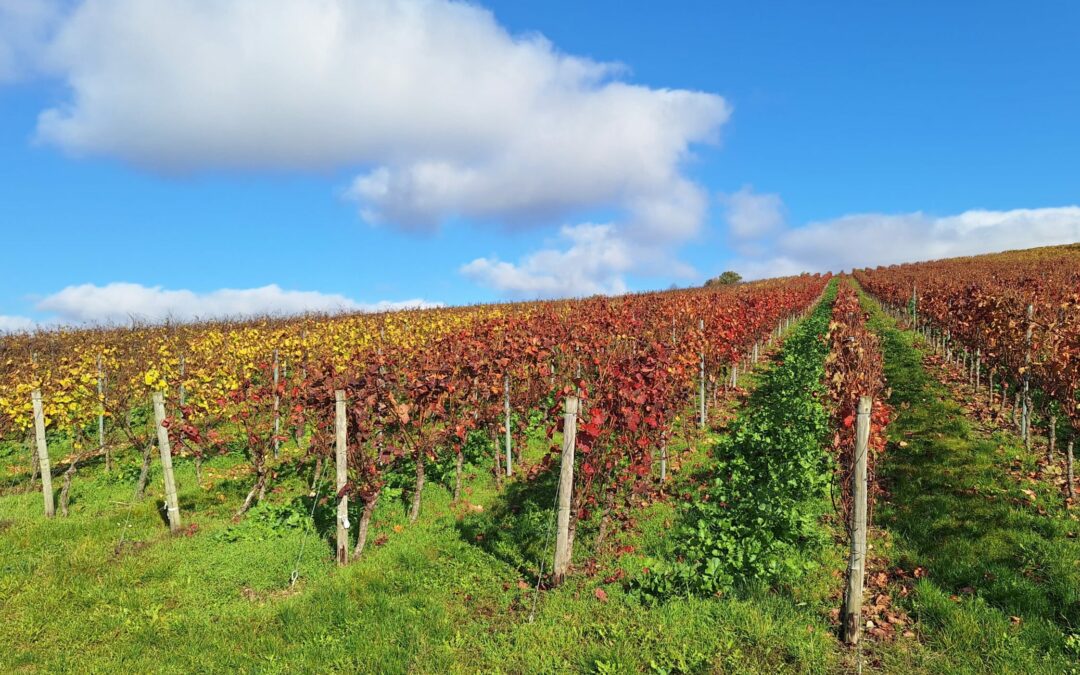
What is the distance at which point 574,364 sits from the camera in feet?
39.5

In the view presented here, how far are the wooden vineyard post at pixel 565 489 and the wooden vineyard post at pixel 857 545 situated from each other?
267 cm

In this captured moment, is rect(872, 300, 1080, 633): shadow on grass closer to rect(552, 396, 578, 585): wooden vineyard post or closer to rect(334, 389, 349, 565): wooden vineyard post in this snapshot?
rect(552, 396, 578, 585): wooden vineyard post

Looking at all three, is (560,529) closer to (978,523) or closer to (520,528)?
(520,528)

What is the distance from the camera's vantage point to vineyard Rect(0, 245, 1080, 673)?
4.82 meters

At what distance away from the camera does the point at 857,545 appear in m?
4.84

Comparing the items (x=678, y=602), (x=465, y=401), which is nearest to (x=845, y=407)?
(x=678, y=602)

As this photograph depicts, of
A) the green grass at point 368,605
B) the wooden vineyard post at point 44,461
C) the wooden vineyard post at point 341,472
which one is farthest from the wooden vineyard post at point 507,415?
the wooden vineyard post at point 44,461

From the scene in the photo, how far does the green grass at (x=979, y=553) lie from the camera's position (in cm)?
459

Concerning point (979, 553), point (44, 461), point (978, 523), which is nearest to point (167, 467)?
point (44, 461)

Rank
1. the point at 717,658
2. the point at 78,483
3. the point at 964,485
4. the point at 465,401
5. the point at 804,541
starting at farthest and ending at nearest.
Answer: the point at 78,483, the point at 465,401, the point at 964,485, the point at 804,541, the point at 717,658

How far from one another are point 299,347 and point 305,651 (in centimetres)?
1156

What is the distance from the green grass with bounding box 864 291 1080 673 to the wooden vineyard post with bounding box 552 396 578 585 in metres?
2.97

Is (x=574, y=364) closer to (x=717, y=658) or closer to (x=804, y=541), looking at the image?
(x=804, y=541)

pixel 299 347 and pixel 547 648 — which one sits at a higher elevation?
pixel 299 347
